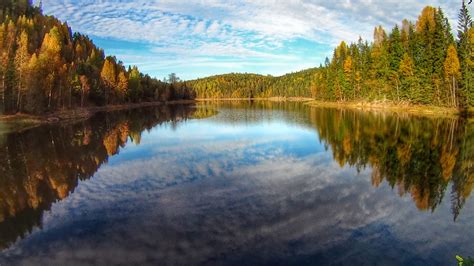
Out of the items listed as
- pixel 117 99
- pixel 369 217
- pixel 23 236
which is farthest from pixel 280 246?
pixel 117 99

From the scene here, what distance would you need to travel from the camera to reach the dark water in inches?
490

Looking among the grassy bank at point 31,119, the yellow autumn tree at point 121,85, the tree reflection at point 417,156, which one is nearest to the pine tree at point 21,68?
the grassy bank at point 31,119

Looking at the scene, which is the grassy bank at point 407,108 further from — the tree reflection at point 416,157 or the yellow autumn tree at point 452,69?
the tree reflection at point 416,157

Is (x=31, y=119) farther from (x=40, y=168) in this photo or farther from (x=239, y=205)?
(x=239, y=205)

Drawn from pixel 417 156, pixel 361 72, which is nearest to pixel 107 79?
pixel 361 72

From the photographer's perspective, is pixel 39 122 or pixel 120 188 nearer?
pixel 120 188

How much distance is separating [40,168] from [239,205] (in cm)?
1701

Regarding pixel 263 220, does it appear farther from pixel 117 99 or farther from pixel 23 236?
pixel 117 99

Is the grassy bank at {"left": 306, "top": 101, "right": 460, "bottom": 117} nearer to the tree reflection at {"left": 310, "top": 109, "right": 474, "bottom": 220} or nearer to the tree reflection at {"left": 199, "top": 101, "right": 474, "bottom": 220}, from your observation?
the tree reflection at {"left": 199, "top": 101, "right": 474, "bottom": 220}

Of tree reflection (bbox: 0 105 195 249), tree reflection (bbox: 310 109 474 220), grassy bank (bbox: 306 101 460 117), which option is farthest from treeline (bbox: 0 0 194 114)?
grassy bank (bbox: 306 101 460 117)

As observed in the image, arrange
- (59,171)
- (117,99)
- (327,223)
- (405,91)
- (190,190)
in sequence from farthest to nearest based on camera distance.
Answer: (117,99)
(405,91)
(59,171)
(190,190)
(327,223)

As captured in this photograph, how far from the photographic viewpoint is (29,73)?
61281mm

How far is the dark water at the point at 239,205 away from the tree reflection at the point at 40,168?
0.35 ft

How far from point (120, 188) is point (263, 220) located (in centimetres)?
1013
